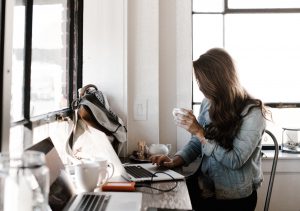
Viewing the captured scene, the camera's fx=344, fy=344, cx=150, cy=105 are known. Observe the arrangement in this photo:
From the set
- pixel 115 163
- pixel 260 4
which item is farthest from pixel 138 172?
pixel 260 4

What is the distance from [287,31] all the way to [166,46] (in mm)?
947

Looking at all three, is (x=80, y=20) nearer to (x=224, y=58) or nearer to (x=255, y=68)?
(x=224, y=58)

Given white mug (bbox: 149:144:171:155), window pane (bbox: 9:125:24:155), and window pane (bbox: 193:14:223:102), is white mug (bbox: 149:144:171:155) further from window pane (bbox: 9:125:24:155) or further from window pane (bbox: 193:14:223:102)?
window pane (bbox: 9:125:24:155)

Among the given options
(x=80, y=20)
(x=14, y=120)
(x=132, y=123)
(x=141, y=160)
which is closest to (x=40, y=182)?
(x=14, y=120)

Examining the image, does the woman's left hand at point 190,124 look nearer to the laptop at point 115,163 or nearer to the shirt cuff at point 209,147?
the shirt cuff at point 209,147

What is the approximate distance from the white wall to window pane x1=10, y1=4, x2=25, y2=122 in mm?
883

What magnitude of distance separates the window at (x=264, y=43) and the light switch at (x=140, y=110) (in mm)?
596

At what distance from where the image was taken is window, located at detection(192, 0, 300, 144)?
8.42ft

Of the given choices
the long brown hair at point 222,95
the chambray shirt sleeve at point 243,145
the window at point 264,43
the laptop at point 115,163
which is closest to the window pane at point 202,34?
the window at point 264,43

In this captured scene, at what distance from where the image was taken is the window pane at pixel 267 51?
258 centimetres

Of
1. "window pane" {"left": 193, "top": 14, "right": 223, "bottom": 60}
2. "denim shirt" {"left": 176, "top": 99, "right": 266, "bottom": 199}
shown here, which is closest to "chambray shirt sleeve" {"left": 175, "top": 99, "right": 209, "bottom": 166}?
"denim shirt" {"left": 176, "top": 99, "right": 266, "bottom": 199}

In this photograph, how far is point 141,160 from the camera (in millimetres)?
1984

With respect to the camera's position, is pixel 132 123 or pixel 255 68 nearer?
pixel 132 123

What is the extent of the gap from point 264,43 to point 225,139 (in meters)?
1.15
